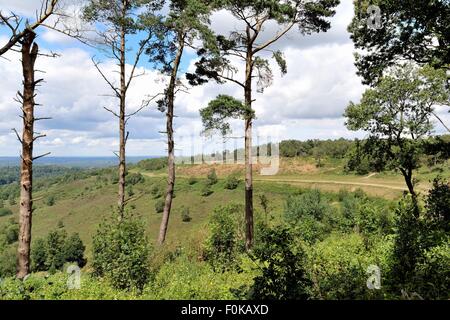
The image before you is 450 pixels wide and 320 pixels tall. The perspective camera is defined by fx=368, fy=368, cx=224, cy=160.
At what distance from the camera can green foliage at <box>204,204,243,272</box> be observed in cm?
1481

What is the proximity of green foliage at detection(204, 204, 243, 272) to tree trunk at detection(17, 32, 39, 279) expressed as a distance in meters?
7.23

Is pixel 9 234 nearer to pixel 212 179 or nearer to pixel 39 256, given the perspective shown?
pixel 39 256

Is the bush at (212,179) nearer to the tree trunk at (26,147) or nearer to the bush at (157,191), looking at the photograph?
the bush at (157,191)

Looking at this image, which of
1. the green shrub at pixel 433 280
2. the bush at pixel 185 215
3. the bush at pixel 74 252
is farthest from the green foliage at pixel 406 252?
the bush at pixel 185 215

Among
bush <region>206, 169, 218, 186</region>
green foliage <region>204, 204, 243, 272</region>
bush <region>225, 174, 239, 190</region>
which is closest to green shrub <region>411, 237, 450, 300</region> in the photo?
green foliage <region>204, 204, 243, 272</region>

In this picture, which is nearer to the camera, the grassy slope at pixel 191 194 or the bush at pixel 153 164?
the grassy slope at pixel 191 194

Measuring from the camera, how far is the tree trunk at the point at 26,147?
866 centimetres

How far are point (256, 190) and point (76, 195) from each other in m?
96.6

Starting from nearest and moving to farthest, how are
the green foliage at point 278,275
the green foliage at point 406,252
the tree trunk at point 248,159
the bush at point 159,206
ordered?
the green foliage at point 278,275 → the green foliage at point 406,252 → the tree trunk at point 248,159 → the bush at point 159,206

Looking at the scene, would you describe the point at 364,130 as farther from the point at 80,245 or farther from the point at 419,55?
the point at 80,245

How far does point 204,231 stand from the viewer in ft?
62.3

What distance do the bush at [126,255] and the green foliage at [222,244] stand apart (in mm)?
5325

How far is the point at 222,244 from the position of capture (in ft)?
51.9
